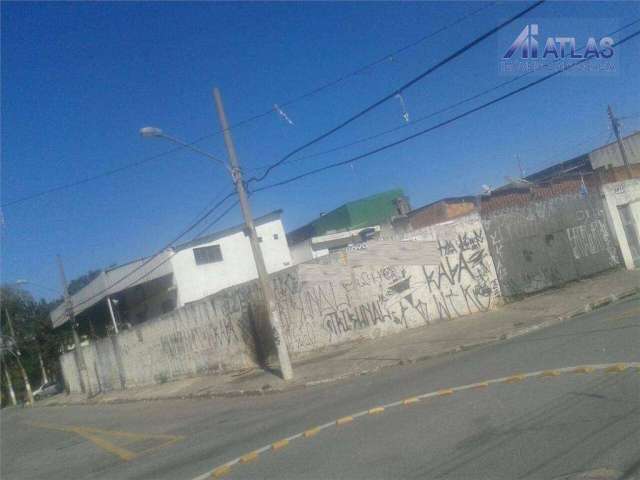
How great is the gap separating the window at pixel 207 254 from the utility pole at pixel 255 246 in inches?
692

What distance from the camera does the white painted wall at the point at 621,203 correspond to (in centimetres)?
2067

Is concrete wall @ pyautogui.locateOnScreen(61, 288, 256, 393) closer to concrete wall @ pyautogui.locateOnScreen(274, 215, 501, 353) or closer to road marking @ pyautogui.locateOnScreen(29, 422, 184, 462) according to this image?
concrete wall @ pyautogui.locateOnScreen(274, 215, 501, 353)

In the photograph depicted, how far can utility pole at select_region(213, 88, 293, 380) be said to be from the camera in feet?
47.5

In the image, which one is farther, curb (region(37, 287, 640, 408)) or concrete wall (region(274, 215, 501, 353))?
concrete wall (region(274, 215, 501, 353))

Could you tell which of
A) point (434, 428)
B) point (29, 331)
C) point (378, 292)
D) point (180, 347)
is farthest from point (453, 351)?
point (29, 331)

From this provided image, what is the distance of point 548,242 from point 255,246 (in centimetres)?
1093

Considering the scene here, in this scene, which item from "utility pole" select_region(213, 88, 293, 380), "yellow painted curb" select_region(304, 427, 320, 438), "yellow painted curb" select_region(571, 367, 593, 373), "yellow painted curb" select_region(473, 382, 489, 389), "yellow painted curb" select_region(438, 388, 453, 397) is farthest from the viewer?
"utility pole" select_region(213, 88, 293, 380)

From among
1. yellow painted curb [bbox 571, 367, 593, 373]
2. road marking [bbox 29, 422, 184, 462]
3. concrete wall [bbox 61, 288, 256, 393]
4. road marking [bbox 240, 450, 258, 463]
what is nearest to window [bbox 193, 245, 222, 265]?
concrete wall [bbox 61, 288, 256, 393]

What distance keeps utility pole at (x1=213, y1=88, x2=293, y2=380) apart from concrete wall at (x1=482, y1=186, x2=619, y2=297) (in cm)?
A: 817

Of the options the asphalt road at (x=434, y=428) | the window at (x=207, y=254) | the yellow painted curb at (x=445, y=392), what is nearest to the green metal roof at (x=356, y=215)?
the window at (x=207, y=254)

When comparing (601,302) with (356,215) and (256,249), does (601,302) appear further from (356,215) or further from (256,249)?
(356,215)

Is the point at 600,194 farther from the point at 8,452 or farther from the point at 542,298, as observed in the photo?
the point at 8,452

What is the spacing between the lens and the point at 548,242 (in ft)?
63.2

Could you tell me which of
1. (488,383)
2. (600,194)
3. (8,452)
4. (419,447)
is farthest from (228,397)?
(600,194)
